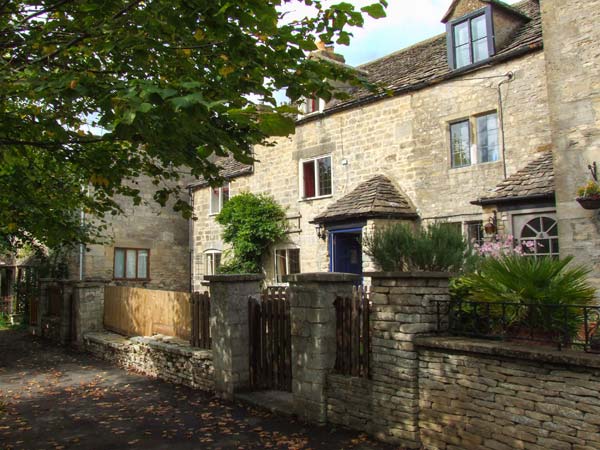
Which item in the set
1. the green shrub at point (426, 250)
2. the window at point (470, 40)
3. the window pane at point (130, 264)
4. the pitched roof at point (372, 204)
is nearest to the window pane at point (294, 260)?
the pitched roof at point (372, 204)

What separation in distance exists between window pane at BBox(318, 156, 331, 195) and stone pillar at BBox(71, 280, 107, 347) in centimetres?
775

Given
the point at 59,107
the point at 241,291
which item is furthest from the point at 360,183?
the point at 59,107

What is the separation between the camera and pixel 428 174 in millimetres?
14742

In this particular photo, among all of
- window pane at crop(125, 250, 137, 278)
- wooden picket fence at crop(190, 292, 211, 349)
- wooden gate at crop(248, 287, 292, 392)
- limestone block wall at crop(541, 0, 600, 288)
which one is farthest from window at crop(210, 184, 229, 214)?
limestone block wall at crop(541, 0, 600, 288)

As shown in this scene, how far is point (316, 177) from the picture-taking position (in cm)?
1805

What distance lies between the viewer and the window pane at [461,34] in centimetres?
1432

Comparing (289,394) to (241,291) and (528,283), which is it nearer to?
(241,291)

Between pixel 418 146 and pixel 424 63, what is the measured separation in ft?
9.46

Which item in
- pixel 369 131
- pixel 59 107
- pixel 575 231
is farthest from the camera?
pixel 369 131

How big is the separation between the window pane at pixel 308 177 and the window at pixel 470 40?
607 centimetres

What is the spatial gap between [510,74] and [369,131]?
462 centimetres

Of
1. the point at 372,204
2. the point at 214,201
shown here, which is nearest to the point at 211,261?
the point at 214,201

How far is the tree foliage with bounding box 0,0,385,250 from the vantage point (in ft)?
13.5

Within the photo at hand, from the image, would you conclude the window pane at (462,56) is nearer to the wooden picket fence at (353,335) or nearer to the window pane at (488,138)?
the window pane at (488,138)
